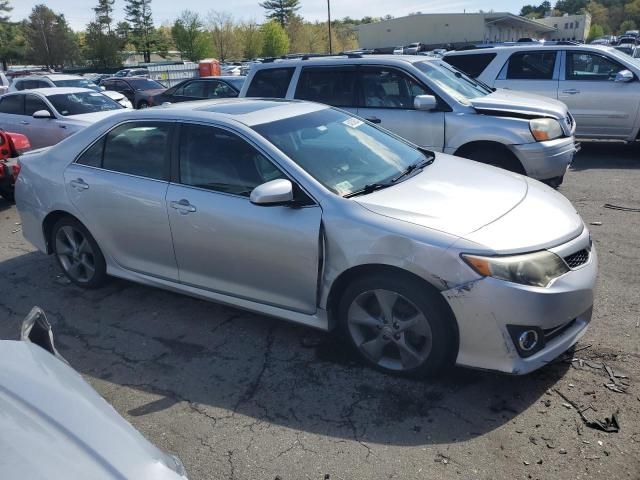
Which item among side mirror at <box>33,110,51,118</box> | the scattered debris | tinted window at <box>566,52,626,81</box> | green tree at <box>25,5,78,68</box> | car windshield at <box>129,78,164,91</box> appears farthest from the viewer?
green tree at <box>25,5,78,68</box>

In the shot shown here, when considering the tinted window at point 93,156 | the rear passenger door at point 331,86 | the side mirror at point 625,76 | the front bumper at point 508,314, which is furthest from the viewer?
the side mirror at point 625,76

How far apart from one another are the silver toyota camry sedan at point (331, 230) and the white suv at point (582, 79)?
6.27 metres

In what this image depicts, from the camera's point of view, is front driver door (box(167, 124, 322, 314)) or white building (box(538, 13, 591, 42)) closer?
front driver door (box(167, 124, 322, 314))

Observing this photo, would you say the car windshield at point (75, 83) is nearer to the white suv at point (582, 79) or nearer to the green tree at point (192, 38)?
the white suv at point (582, 79)

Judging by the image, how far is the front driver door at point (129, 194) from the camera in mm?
4121

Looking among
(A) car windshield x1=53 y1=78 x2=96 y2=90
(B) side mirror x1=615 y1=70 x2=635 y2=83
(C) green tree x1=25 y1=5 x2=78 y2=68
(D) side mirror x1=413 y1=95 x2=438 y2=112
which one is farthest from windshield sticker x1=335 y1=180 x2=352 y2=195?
(C) green tree x1=25 y1=5 x2=78 y2=68

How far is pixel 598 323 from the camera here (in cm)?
388

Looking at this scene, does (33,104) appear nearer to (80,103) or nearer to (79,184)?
(80,103)

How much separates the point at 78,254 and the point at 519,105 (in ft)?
17.8

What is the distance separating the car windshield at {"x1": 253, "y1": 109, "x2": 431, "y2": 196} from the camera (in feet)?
12.0

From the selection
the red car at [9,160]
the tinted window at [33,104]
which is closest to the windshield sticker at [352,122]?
the red car at [9,160]

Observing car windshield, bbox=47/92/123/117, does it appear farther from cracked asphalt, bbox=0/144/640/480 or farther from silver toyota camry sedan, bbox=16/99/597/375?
cracked asphalt, bbox=0/144/640/480

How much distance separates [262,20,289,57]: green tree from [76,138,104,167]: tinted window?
2469 inches

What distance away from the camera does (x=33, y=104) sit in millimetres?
11188
